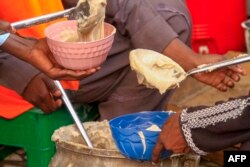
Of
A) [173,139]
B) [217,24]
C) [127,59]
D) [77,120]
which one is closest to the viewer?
[173,139]

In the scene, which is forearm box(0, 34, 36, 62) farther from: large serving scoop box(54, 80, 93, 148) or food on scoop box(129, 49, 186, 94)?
food on scoop box(129, 49, 186, 94)

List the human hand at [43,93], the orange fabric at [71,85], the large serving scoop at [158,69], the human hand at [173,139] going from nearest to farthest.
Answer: the human hand at [173,139] < the large serving scoop at [158,69] < the human hand at [43,93] < the orange fabric at [71,85]

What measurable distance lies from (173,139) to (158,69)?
0.79 ft

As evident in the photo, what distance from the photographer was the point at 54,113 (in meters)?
2.01

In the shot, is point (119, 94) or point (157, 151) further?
point (119, 94)

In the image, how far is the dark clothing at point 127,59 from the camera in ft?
6.49

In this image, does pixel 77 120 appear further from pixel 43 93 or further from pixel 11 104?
pixel 11 104

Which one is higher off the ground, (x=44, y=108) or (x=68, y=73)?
(x=68, y=73)

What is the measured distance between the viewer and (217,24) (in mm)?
3045

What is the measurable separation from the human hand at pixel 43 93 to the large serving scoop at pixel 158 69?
0.38 m

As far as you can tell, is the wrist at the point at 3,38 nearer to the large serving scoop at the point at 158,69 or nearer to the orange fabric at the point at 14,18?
the orange fabric at the point at 14,18

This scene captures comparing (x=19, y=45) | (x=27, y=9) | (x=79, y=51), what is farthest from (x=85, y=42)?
(x=27, y=9)

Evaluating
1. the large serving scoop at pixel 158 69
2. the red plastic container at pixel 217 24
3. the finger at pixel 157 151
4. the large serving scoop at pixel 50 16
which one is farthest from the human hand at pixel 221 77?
the red plastic container at pixel 217 24

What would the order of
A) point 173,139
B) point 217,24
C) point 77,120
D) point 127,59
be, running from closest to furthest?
1. point 173,139
2. point 77,120
3. point 127,59
4. point 217,24
